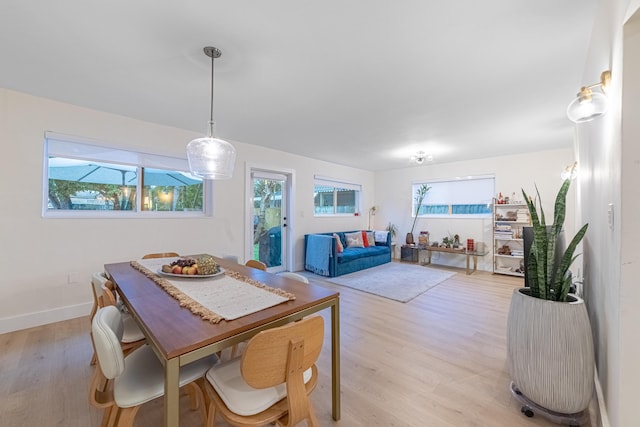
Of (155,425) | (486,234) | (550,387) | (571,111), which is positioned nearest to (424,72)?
(571,111)

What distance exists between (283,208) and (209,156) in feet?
10.00

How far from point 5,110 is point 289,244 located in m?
3.90

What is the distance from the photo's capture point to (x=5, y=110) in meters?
2.52

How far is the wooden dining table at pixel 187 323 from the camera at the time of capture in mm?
918

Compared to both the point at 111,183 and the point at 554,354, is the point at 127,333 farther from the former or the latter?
the point at 554,354

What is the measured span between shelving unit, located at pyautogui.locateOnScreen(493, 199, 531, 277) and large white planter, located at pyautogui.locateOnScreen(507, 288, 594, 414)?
3962 mm

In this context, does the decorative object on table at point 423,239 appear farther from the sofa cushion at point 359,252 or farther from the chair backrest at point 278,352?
the chair backrest at point 278,352

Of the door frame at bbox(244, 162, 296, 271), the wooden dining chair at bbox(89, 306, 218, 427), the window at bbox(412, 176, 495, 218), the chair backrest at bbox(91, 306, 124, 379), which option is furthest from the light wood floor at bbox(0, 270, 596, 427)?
the window at bbox(412, 176, 495, 218)

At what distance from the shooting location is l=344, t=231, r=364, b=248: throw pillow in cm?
560

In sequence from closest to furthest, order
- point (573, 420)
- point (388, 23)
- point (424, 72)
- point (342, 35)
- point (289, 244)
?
point (573, 420)
point (388, 23)
point (342, 35)
point (424, 72)
point (289, 244)

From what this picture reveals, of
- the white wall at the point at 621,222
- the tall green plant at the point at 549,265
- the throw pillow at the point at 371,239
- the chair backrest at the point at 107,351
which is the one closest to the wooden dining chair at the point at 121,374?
the chair backrest at the point at 107,351

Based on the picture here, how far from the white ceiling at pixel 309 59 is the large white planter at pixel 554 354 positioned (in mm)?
1633

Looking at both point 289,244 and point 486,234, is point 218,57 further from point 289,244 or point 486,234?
point 486,234

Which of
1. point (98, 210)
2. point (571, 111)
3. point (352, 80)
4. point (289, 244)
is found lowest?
point (289, 244)
